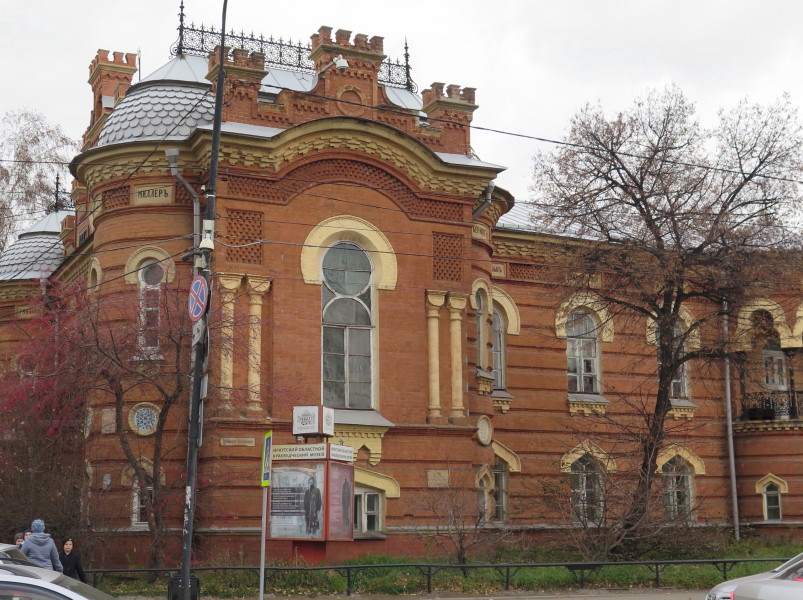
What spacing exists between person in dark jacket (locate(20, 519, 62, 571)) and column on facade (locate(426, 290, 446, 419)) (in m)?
10.2

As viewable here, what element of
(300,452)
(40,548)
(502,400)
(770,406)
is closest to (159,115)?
(300,452)

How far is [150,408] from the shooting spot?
77.4ft

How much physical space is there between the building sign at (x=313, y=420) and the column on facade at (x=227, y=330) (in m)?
2.28

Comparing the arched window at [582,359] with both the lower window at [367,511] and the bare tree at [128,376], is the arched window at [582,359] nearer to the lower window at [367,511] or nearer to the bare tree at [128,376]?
the lower window at [367,511]

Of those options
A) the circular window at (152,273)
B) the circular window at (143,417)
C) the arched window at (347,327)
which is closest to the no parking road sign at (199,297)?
the circular window at (143,417)

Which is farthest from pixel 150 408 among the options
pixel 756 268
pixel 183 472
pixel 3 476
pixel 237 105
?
pixel 756 268

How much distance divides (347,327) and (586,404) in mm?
9269

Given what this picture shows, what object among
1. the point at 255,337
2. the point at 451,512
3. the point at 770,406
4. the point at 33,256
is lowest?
the point at 451,512

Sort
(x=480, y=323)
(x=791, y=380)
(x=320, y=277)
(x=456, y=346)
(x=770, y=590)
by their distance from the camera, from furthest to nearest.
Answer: (x=791, y=380) < (x=480, y=323) < (x=456, y=346) < (x=320, y=277) < (x=770, y=590)

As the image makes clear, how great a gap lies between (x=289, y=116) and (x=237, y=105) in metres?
1.16

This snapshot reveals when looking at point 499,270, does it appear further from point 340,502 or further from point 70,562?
point 70,562

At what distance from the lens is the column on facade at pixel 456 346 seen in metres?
24.9

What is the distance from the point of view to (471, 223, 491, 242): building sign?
2727cm

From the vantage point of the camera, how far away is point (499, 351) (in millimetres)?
30469
